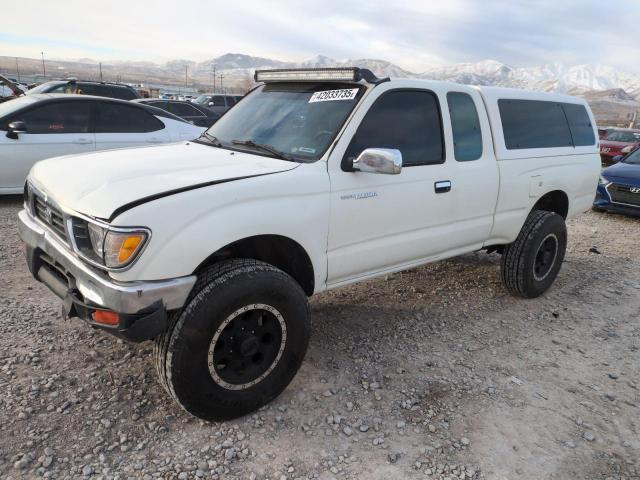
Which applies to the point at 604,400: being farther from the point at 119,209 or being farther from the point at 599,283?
the point at 119,209

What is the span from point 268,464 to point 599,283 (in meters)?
4.47

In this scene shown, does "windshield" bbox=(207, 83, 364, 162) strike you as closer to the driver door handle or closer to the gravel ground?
the driver door handle

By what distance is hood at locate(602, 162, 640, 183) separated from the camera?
28.9ft

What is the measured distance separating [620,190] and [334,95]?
7.53 metres

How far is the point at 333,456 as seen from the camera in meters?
2.66

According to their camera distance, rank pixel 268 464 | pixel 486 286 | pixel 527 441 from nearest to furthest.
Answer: pixel 268 464, pixel 527 441, pixel 486 286

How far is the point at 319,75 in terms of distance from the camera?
350 cm

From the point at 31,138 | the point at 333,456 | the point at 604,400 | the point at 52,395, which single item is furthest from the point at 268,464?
the point at 31,138

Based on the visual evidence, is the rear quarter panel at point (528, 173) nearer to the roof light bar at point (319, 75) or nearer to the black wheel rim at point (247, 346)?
the roof light bar at point (319, 75)

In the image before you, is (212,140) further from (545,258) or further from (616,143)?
(616,143)

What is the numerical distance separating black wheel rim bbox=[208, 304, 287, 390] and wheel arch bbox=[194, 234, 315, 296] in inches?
15.2

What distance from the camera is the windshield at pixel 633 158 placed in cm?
961

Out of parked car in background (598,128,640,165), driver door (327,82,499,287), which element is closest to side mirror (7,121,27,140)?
driver door (327,82,499,287)

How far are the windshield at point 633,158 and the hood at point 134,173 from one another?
9010mm
